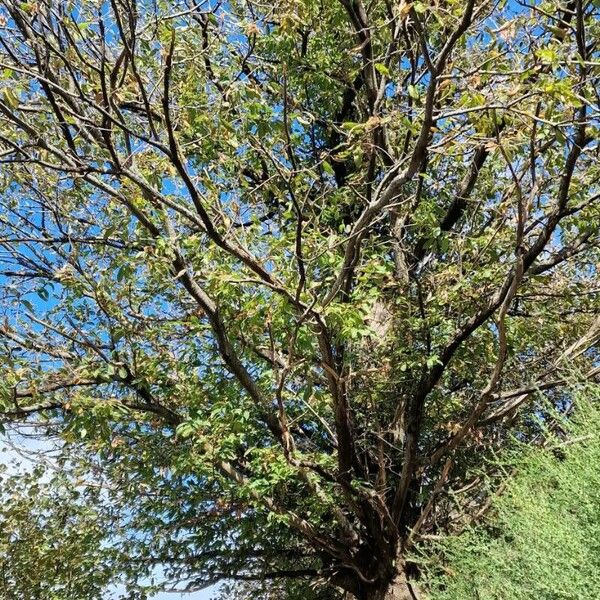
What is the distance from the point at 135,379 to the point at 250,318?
1543 mm

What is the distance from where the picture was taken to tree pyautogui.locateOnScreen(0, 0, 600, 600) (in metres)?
5.11

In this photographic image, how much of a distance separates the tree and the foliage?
1.34 meters

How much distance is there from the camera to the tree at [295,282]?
5.11 m

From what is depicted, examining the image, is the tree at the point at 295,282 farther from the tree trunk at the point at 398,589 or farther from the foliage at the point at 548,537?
the foliage at the point at 548,537

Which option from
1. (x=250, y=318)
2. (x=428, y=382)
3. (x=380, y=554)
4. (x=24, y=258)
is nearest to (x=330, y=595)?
(x=380, y=554)

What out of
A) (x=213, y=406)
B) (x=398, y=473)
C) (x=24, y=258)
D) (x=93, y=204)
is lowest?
(x=398, y=473)

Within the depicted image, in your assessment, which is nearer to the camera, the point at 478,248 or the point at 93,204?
the point at 478,248

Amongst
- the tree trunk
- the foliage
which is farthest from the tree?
the foliage

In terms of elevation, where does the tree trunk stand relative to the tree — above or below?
below

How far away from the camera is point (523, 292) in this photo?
6.95m

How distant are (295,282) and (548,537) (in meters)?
2.78

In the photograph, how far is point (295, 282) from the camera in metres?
5.52

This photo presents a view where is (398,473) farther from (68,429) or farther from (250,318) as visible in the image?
(68,429)

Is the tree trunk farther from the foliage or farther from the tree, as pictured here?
the foliage
